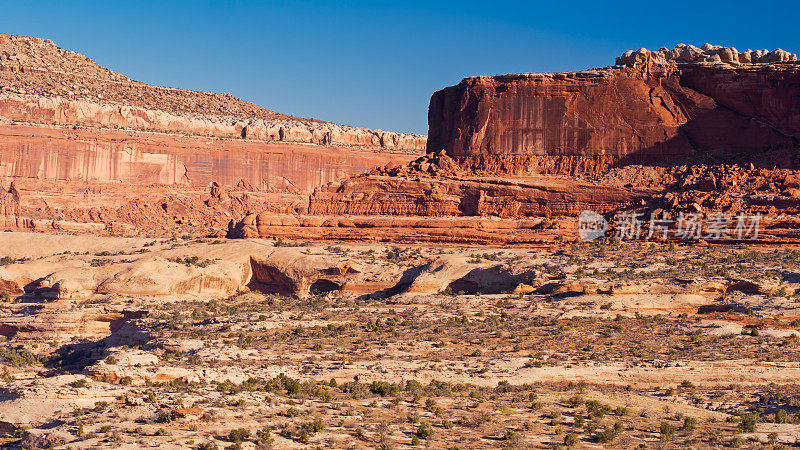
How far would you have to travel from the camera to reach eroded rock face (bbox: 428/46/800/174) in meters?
38.2

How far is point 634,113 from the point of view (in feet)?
131

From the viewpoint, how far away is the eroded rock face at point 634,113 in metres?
38.2

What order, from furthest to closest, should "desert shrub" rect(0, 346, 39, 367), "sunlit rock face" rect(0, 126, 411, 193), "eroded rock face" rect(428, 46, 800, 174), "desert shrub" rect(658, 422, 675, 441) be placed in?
"sunlit rock face" rect(0, 126, 411, 193)
"eroded rock face" rect(428, 46, 800, 174)
"desert shrub" rect(0, 346, 39, 367)
"desert shrub" rect(658, 422, 675, 441)

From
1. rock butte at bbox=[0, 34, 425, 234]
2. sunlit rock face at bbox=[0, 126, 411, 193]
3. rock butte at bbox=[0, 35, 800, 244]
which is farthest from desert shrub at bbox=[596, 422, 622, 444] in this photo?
sunlit rock face at bbox=[0, 126, 411, 193]

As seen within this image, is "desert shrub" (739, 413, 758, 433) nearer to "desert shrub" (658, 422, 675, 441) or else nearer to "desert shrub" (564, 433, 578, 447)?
"desert shrub" (658, 422, 675, 441)

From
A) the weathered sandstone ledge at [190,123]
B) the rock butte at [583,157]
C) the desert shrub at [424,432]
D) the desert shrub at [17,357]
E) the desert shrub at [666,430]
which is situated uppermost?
the weathered sandstone ledge at [190,123]

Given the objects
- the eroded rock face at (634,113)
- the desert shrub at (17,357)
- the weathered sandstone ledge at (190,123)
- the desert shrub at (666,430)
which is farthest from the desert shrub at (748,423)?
the weathered sandstone ledge at (190,123)

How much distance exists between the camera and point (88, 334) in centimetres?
3416

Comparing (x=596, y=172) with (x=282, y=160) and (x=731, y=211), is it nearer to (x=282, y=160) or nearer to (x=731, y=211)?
(x=731, y=211)

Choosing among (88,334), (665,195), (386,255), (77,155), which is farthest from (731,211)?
(77,155)

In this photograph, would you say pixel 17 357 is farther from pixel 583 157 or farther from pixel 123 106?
pixel 123 106

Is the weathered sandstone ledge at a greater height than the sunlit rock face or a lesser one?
greater

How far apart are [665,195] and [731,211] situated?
2706 millimetres

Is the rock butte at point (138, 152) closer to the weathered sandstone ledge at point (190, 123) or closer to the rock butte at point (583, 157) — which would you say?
the weathered sandstone ledge at point (190, 123)
